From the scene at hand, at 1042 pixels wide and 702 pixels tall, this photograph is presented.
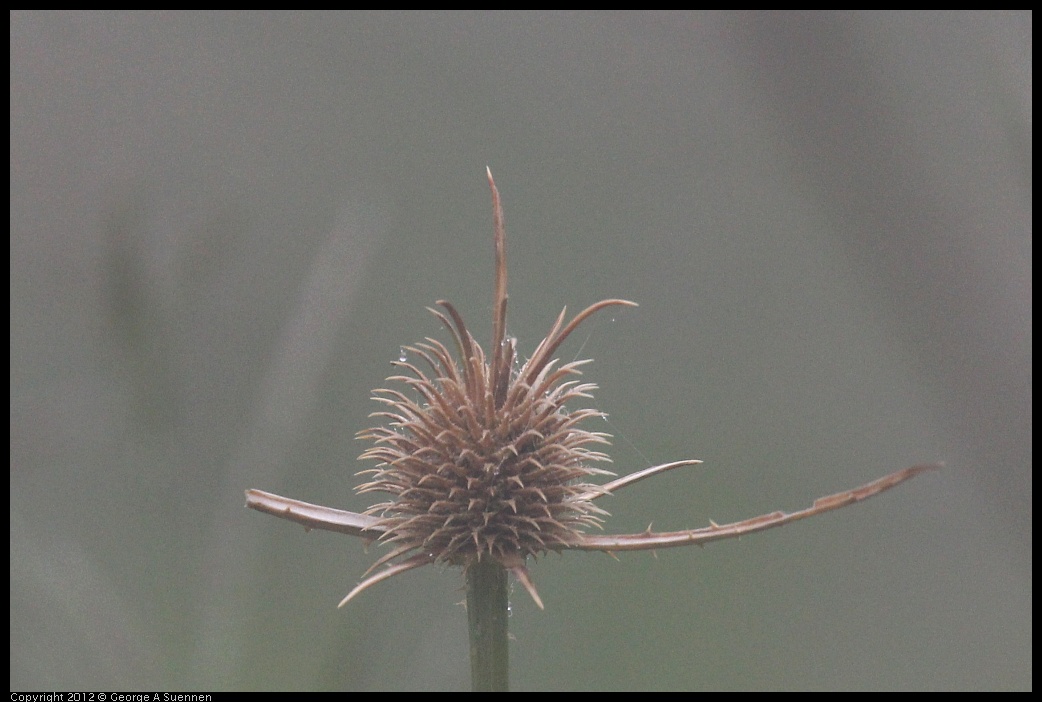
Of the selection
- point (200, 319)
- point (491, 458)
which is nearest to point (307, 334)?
point (200, 319)

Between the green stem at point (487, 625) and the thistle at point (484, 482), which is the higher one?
the thistle at point (484, 482)

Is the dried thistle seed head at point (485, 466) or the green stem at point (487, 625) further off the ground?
the dried thistle seed head at point (485, 466)

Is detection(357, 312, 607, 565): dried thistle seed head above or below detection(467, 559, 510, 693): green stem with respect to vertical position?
above

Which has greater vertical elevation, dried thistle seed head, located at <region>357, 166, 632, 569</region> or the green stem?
dried thistle seed head, located at <region>357, 166, 632, 569</region>
